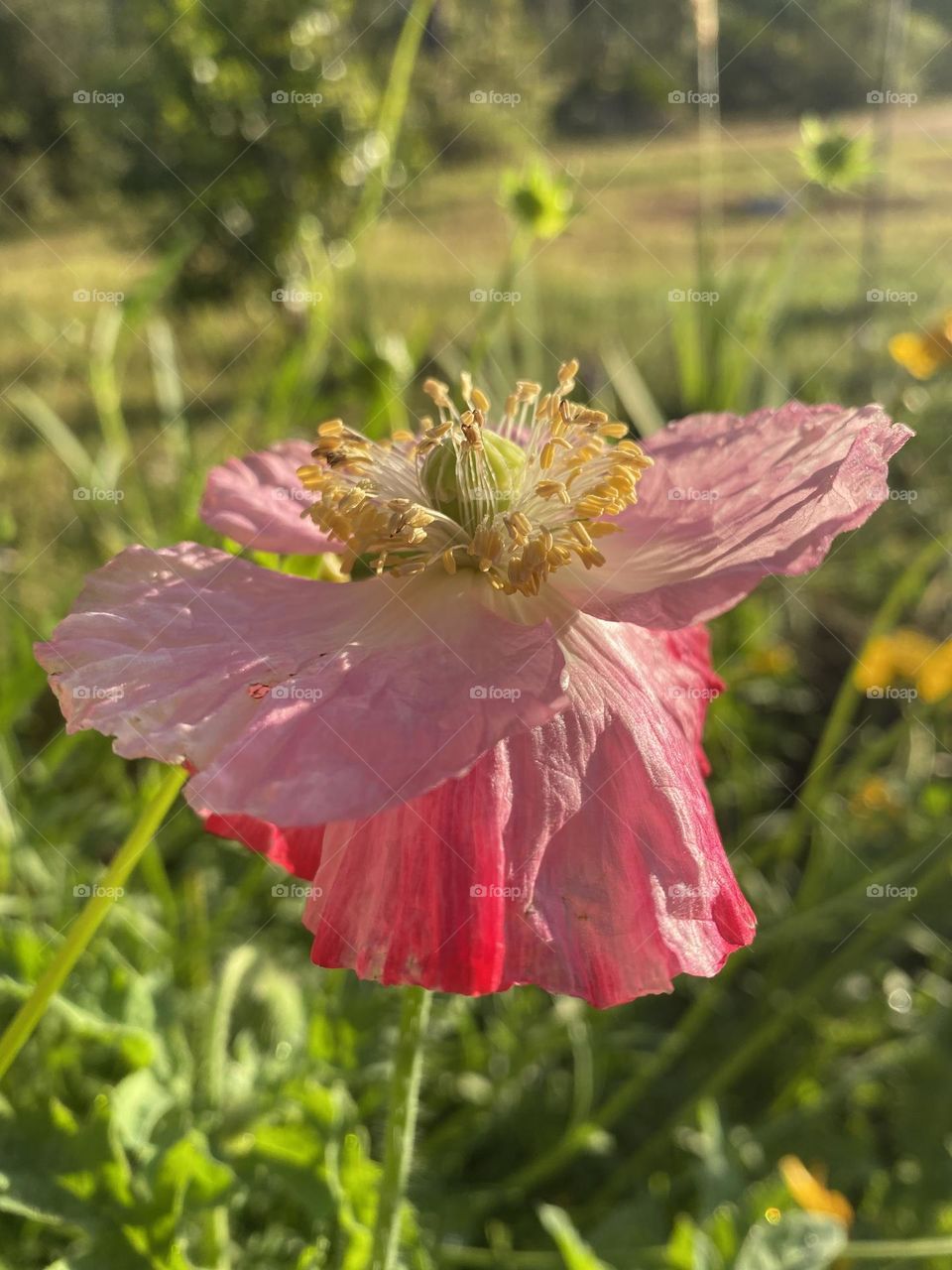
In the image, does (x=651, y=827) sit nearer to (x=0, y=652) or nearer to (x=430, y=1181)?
(x=430, y=1181)

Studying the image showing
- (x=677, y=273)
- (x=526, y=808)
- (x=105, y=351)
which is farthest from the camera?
(x=677, y=273)

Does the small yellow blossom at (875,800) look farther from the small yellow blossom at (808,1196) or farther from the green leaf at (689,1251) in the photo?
the green leaf at (689,1251)

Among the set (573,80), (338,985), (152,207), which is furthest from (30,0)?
(338,985)

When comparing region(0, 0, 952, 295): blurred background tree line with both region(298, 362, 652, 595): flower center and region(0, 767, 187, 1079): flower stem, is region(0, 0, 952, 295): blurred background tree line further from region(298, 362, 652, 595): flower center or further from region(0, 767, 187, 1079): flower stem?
region(0, 767, 187, 1079): flower stem

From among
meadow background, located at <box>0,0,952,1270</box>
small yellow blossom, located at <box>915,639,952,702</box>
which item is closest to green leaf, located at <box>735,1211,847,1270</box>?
meadow background, located at <box>0,0,952,1270</box>
